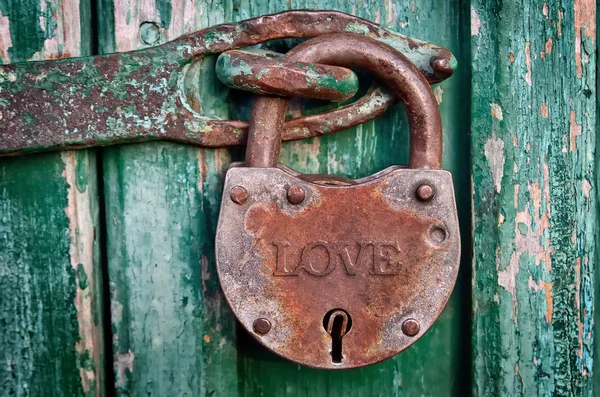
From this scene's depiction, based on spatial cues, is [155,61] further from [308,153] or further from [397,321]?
[397,321]

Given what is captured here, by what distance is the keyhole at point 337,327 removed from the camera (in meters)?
0.54

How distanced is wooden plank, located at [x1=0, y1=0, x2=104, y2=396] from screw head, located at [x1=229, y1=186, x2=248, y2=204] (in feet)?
0.57

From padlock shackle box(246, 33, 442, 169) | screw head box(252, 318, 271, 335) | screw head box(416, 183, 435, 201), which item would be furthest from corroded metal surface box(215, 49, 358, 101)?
screw head box(252, 318, 271, 335)

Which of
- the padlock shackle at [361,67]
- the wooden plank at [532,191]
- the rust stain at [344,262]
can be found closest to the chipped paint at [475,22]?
the wooden plank at [532,191]

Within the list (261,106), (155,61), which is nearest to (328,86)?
(261,106)

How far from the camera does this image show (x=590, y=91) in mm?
591

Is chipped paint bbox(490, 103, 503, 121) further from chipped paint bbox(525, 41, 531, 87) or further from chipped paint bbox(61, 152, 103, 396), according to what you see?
chipped paint bbox(61, 152, 103, 396)

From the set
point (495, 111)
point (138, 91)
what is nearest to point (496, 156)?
point (495, 111)

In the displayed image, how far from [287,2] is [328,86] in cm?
14

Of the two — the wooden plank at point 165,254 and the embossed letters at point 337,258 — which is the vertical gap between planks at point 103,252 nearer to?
the wooden plank at point 165,254

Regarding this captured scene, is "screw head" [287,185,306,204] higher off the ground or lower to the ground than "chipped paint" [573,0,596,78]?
lower

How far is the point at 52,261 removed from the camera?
581mm

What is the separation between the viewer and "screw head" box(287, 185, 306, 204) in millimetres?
528

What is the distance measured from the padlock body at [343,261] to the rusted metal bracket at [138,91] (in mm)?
93
